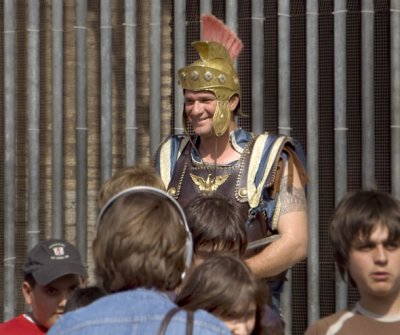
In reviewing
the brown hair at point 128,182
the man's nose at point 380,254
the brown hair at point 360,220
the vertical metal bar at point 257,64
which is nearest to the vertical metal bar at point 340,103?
the vertical metal bar at point 257,64

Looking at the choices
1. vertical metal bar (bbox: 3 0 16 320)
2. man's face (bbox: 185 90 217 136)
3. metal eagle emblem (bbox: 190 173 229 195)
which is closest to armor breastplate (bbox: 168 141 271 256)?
metal eagle emblem (bbox: 190 173 229 195)

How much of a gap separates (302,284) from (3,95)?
1.72m

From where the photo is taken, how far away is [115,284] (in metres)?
3.16

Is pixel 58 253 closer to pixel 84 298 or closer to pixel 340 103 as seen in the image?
pixel 84 298

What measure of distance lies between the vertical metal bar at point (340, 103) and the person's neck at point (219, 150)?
1.15m

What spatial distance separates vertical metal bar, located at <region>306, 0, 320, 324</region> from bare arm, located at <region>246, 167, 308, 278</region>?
44.2 inches

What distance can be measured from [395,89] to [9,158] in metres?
1.88

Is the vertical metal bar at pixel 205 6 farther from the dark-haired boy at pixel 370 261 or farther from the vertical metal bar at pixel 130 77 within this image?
the dark-haired boy at pixel 370 261

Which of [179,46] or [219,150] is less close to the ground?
[179,46]

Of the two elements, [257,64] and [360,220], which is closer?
[360,220]

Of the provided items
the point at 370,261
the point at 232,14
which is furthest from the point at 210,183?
the point at 232,14

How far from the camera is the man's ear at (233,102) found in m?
5.12

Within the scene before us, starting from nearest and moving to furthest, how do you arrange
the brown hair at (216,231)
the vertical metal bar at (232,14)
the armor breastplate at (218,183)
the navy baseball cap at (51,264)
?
the brown hair at (216,231) < the navy baseball cap at (51,264) < the armor breastplate at (218,183) < the vertical metal bar at (232,14)

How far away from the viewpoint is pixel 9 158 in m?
6.54
